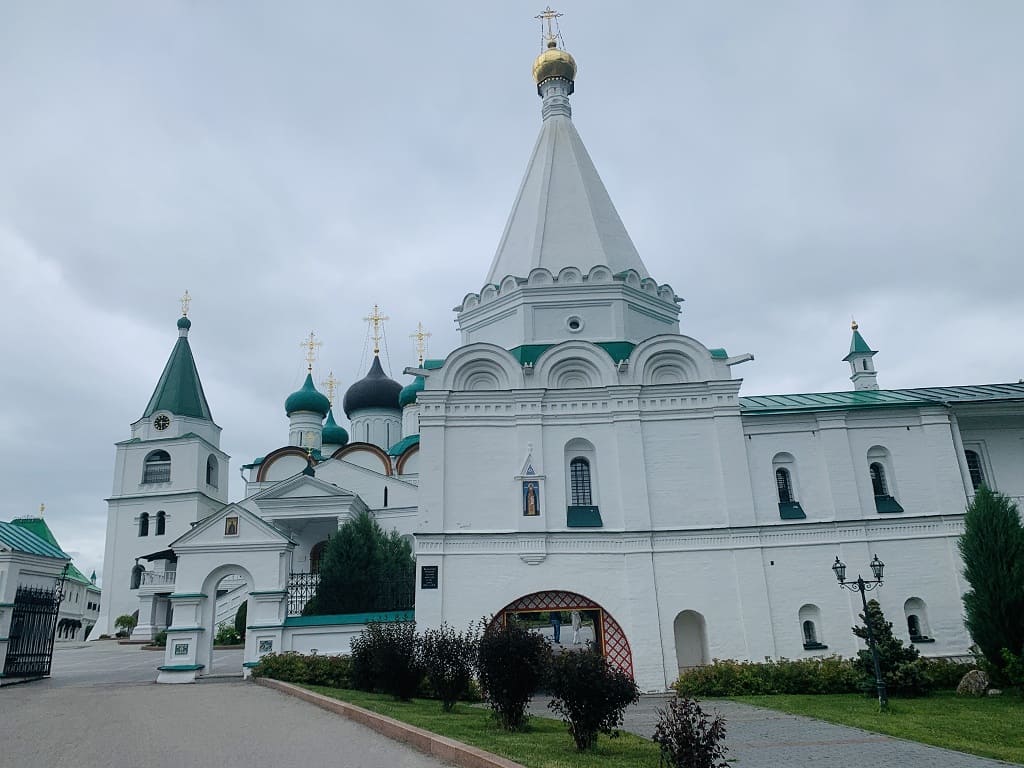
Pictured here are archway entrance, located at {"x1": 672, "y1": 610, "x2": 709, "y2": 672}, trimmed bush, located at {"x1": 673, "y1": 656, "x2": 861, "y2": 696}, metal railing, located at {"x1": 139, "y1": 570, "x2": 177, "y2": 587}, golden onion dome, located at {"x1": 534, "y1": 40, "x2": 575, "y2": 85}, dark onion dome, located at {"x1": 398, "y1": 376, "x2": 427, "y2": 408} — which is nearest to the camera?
trimmed bush, located at {"x1": 673, "y1": 656, "x2": 861, "y2": 696}

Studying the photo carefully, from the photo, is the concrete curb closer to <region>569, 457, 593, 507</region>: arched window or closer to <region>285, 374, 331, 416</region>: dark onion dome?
<region>569, 457, 593, 507</region>: arched window

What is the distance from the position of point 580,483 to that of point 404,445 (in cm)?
1698

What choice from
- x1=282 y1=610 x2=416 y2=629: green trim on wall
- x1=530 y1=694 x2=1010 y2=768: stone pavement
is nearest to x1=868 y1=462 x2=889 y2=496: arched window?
x1=530 y1=694 x2=1010 y2=768: stone pavement

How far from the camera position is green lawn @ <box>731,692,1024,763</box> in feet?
30.3

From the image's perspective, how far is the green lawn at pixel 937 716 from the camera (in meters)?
9.24

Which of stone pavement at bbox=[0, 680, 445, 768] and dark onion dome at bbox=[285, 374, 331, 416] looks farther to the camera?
dark onion dome at bbox=[285, 374, 331, 416]

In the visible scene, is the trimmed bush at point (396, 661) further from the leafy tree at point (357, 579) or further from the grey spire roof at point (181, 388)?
the grey spire roof at point (181, 388)

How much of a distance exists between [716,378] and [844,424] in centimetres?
301

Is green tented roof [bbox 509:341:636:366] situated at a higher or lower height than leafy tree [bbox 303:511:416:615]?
higher

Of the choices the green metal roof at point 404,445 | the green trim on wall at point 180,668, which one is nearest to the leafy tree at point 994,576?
the green trim on wall at point 180,668

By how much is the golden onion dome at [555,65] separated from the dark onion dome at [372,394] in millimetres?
17534

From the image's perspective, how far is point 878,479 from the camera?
1752cm

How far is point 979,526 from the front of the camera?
46.6 feet

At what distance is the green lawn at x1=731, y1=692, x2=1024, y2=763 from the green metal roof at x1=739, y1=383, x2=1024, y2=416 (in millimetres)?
6203
